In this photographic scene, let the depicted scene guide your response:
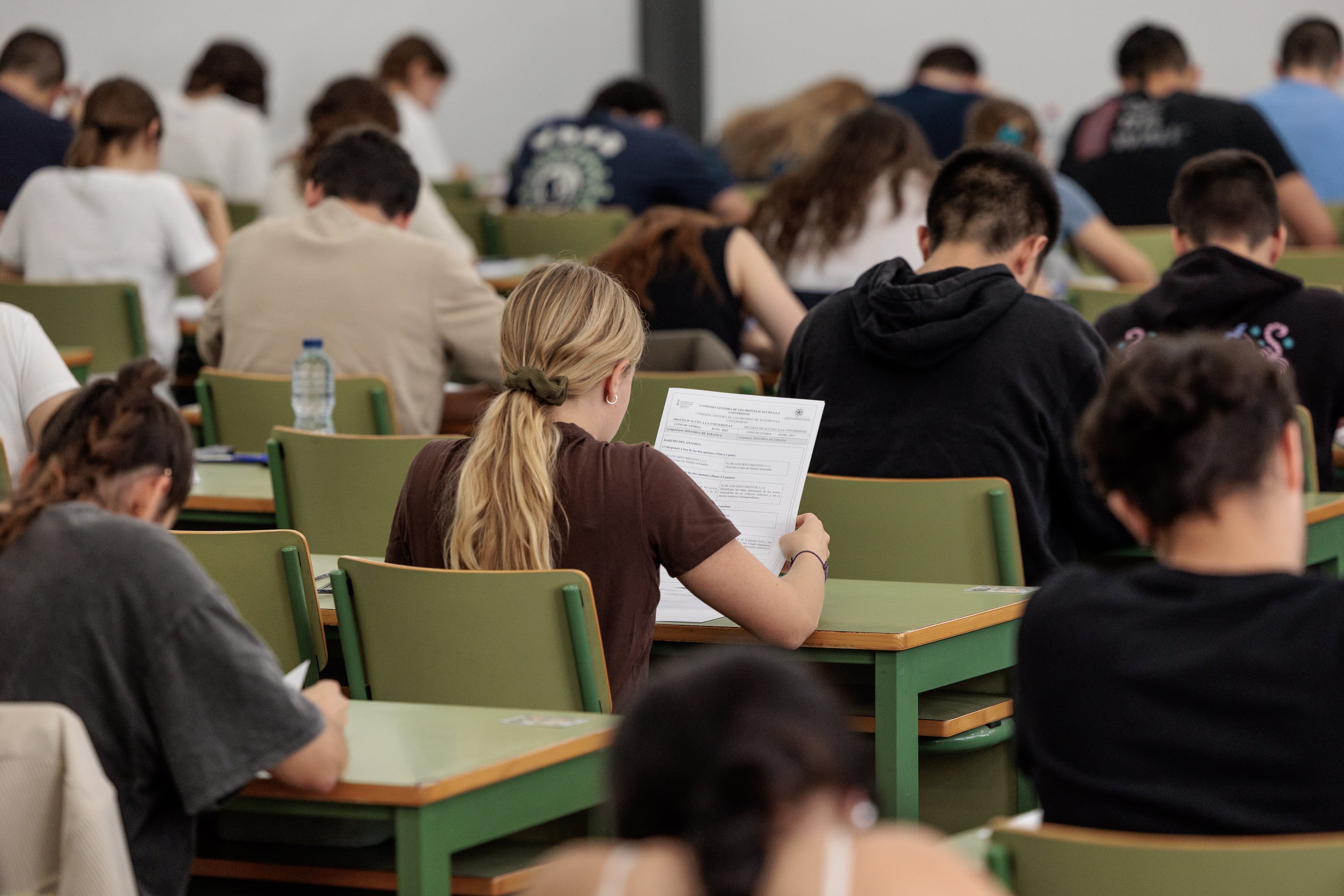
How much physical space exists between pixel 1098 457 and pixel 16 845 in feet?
3.39

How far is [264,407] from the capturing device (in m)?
3.80

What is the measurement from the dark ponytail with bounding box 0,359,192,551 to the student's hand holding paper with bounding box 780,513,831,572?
2.89 feet

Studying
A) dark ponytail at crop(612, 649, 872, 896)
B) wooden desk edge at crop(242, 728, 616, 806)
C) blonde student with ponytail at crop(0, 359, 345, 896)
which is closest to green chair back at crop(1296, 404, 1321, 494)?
wooden desk edge at crop(242, 728, 616, 806)

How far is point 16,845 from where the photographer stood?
161cm

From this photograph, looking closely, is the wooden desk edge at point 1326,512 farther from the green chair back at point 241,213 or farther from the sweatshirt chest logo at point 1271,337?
the green chair back at point 241,213

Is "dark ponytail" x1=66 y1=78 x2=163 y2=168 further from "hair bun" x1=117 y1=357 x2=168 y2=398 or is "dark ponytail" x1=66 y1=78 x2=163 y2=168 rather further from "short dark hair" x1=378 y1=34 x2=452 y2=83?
"short dark hair" x1=378 y1=34 x2=452 y2=83

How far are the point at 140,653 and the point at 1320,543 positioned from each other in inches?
80.4

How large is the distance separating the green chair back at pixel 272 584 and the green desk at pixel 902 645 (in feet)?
1.53

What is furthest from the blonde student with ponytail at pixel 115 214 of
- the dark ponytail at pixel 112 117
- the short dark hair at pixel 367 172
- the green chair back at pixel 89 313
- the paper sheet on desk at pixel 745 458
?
the paper sheet on desk at pixel 745 458

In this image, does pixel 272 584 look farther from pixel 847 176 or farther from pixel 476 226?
pixel 476 226

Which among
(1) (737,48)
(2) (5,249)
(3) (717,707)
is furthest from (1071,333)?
(1) (737,48)

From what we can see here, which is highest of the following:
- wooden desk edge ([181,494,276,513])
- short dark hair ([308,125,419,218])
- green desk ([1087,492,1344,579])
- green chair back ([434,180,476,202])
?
short dark hair ([308,125,419,218])

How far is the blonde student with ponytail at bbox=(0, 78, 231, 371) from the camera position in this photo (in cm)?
506

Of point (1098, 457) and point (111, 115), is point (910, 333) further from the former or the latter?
point (111, 115)
